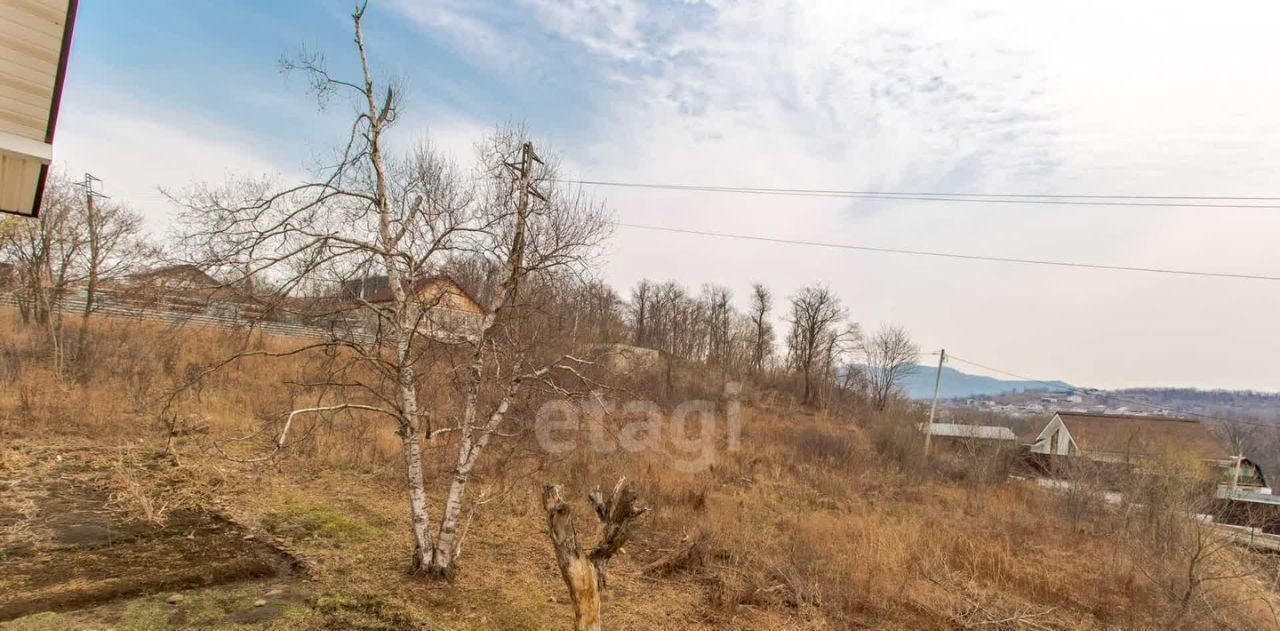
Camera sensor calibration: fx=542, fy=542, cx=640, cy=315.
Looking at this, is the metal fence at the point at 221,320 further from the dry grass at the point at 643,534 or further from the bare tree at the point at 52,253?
the bare tree at the point at 52,253

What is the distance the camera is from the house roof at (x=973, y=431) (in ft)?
78.9

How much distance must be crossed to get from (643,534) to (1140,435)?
18.3 m

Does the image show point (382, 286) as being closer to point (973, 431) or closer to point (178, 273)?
point (178, 273)

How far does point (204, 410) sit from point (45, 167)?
11.7 meters

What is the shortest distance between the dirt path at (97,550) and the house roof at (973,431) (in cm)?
2548

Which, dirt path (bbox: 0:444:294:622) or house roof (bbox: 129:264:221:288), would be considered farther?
dirt path (bbox: 0:444:294:622)

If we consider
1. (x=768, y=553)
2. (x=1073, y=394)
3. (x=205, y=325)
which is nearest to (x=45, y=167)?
(x=205, y=325)

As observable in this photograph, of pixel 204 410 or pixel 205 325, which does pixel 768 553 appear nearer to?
pixel 205 325

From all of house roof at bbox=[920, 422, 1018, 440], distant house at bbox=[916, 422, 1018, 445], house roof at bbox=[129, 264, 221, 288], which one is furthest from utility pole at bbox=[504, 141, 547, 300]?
house roof at bbox=[920, 422, 1018, 440]

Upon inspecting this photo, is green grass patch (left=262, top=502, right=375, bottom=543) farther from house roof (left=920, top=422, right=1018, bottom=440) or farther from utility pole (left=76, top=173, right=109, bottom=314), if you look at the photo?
house roof (left=920, top=422, right=1018, bottom=440)

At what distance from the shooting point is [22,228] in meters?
12.5

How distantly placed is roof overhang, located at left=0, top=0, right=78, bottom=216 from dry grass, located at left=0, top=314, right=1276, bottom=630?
2.67 meters

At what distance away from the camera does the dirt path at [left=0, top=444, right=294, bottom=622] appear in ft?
15.8

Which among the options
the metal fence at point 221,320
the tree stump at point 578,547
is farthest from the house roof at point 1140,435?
the metal fence at point 221,320
